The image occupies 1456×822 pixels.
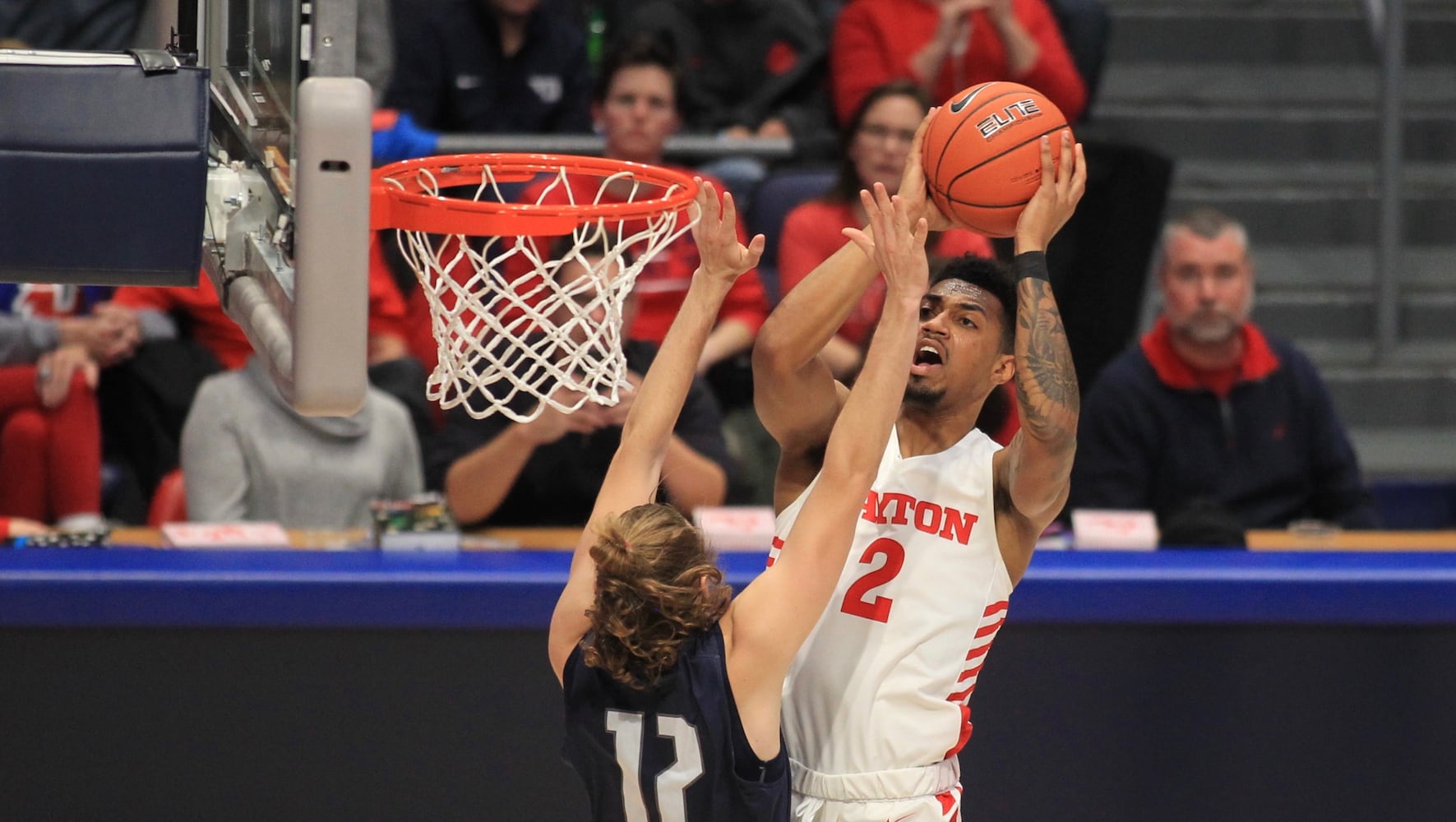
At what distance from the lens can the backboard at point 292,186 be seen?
255 centimetres

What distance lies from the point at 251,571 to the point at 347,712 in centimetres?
41

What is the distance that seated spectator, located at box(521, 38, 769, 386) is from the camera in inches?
217

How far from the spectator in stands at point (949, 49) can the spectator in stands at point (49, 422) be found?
2851 mm

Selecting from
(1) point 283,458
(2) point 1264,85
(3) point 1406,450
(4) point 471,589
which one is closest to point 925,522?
(4) point 471,589

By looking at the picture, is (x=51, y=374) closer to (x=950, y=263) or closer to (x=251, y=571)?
(x=251, y=571)

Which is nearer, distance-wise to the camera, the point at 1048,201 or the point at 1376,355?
the point at 1048,201

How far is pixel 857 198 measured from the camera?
565 centimetres

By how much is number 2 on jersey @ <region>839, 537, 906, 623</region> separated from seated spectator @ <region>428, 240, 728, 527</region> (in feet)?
4.91

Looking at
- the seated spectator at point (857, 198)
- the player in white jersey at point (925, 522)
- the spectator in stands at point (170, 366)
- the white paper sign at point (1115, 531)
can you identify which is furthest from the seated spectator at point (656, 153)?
the player in white jersey at point (925, 522)

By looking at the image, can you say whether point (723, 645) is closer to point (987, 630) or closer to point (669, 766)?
point (669, 766)

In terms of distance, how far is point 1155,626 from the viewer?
4035mm

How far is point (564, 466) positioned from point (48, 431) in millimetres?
→ 1609

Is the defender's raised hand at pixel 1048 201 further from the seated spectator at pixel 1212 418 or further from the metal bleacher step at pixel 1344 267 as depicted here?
the metal bleacher step at pixel 1344 267

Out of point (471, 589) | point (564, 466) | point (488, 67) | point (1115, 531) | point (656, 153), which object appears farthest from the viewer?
point (488, 67)
